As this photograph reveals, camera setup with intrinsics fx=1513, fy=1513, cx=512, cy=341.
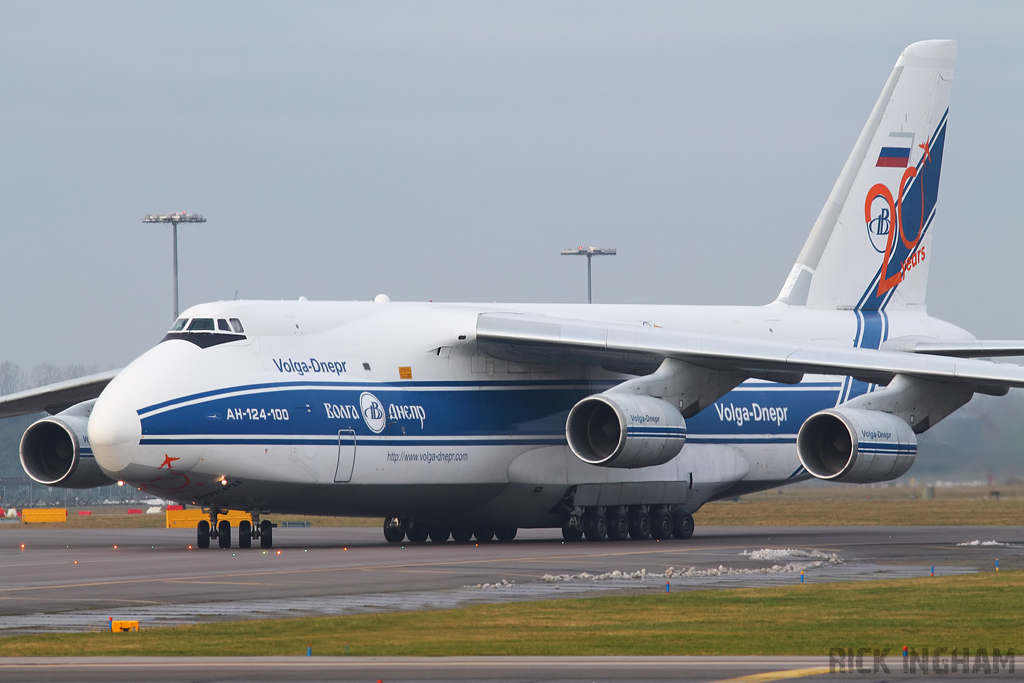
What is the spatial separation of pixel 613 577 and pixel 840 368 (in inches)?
293

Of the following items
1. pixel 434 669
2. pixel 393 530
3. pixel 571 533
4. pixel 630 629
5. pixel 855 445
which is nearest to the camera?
pixel 434 669

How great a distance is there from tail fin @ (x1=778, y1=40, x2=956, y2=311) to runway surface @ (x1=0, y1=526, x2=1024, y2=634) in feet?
18.8

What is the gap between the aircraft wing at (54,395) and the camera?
30672mm

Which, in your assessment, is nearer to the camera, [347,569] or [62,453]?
[347,569]

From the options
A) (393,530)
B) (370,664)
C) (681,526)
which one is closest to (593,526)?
(681,526)

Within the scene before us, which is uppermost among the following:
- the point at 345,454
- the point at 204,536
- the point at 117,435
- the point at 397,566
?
the point at 117,435

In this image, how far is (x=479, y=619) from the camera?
14312mm

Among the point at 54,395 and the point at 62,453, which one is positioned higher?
the point at 54,395

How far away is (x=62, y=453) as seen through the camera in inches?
1142

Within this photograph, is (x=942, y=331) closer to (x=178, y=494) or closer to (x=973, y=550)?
(x=973, y=550)

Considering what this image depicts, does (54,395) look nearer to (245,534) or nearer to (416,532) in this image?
(245,534)

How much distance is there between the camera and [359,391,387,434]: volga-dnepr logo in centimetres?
2558

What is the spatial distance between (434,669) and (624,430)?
14.0m

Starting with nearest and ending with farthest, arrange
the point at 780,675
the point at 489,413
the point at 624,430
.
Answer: the point at 780,675, the point at 624,430, the point at 489,413
